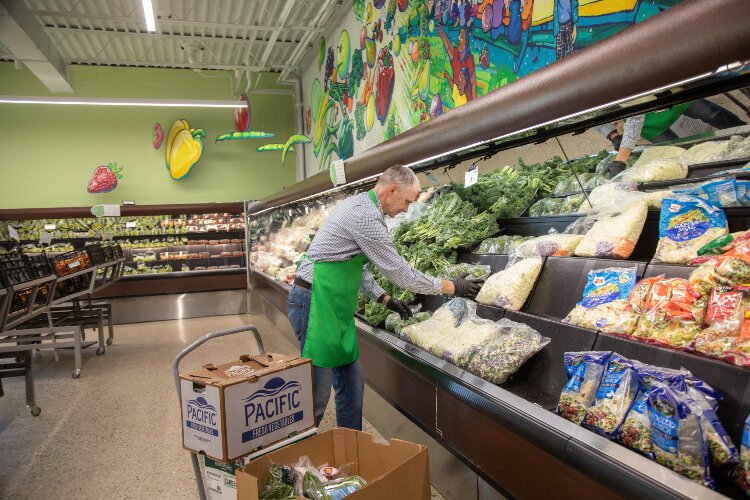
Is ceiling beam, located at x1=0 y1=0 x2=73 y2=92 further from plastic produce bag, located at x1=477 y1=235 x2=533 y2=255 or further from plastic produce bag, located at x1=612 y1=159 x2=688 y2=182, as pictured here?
plastic produce bag, located at x1=612 y1=159 x2=688 y2=182

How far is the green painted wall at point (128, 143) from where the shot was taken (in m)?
11.1

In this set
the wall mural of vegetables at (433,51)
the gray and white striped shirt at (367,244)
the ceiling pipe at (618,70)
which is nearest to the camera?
the ceiling pipe at (618,70)

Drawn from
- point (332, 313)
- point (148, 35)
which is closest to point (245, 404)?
point (332, 313)

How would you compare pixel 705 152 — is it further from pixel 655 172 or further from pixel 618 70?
pixel 618 70

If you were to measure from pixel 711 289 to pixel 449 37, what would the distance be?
450 centimetres

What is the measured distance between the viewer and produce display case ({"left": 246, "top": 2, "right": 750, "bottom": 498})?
133cm

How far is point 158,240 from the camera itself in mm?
9172

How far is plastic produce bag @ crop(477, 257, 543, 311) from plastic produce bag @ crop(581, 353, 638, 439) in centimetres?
82

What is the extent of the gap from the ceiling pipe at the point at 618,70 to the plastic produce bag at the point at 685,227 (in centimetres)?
64

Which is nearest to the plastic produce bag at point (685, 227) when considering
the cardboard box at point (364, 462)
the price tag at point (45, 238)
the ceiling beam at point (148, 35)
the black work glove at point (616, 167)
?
the black work glove at point (616, 167)

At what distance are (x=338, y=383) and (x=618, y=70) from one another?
2.04m

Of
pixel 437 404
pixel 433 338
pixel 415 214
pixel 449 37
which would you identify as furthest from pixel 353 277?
pixel 449 37

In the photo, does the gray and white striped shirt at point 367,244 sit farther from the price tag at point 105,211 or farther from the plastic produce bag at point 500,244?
the price tag at point 105,211

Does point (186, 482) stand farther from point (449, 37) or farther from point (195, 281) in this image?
point (195, 281)
